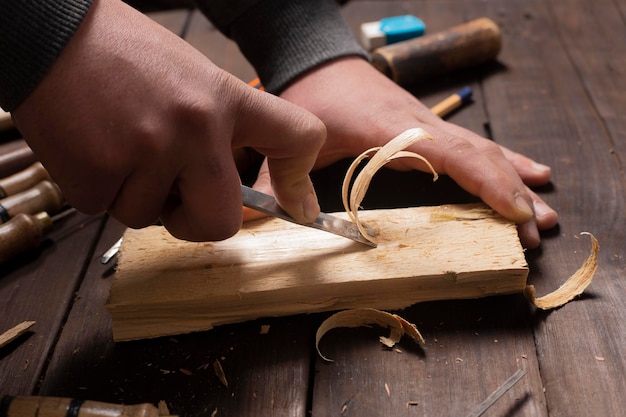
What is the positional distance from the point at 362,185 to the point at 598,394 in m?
0.52

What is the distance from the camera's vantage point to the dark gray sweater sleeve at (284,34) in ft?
4.92

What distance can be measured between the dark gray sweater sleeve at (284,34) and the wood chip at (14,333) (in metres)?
0.78

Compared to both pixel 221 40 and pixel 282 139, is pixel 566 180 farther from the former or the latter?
pixel 221 40

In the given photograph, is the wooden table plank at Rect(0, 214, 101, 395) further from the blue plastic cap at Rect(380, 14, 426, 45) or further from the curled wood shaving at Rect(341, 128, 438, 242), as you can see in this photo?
the blue plastic cap at Rect(380, 14, 426, 45)

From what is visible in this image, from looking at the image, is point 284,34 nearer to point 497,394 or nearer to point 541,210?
point 541,210

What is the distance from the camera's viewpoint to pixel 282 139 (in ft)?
2.99

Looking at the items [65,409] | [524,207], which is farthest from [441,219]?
[65,409]

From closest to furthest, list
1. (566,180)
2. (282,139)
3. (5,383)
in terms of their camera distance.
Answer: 1. (282,139)
2. (5,383)
3. (566,180)

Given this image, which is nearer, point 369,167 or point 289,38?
point 369,167

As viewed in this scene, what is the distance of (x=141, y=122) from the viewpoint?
2.52 feet

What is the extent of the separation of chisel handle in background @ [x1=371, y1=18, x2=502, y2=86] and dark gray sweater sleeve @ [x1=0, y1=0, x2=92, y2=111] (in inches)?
42.4

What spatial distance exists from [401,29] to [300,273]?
3.75 ft

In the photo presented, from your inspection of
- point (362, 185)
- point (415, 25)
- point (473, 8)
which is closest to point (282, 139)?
point (362, 185)

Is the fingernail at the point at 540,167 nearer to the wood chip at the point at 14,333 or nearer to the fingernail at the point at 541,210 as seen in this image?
the fingernail at the point at 541,210
